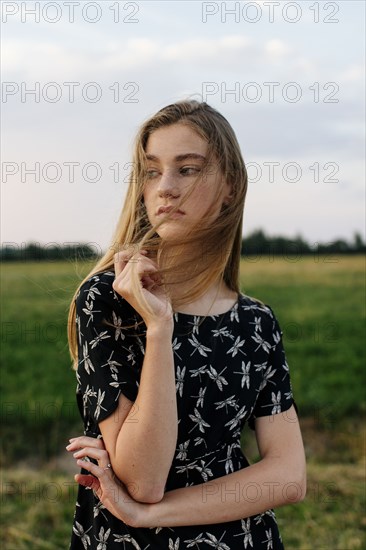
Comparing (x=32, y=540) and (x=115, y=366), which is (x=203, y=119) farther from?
(x=32, y=540)

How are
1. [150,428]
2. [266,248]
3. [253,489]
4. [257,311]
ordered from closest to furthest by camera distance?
[150,428] < [253,489] < [257,311] < [266,248]

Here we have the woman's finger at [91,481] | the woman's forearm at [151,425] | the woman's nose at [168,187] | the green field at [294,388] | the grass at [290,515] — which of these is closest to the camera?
the woman's forearm at [151,425]

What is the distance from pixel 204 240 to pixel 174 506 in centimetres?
61

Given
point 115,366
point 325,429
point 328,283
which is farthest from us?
point 328,283

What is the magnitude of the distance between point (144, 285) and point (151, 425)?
0.31 metres

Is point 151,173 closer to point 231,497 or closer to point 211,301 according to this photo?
point 211,301

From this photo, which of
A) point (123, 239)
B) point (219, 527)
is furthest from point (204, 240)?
point (219, 527)

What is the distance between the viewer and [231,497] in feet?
5.54

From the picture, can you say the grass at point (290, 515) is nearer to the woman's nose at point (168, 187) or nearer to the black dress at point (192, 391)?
the black dress at point (192, 391)

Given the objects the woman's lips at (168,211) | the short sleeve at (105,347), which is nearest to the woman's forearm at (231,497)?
the short sleeve at (105,347)

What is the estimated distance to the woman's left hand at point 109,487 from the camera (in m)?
1.58

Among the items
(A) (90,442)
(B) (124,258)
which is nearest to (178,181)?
(B) (124,258)

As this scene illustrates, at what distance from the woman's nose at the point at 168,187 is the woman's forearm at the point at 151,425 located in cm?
35

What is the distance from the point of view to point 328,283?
433 inches
